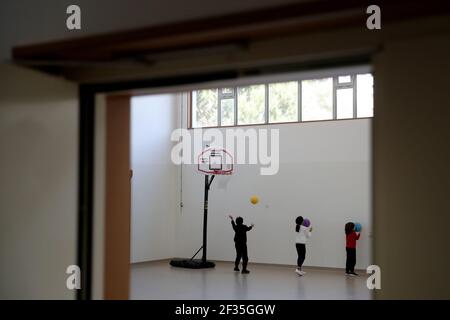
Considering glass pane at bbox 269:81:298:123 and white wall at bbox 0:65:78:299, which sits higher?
glass pane at bbox 269:81:298:123

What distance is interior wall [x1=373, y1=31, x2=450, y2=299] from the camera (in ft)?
7.30

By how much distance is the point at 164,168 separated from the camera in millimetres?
10141

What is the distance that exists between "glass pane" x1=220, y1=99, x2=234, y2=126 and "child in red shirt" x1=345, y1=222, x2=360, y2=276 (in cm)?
314

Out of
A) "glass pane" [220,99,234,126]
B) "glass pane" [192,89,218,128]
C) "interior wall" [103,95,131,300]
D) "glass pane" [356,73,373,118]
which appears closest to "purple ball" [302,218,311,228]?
"glass pane" [356,73,373,118]

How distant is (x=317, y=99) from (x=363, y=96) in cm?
83

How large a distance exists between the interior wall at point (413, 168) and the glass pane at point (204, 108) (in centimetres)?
757

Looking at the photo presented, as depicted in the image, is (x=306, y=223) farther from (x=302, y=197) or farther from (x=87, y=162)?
(x=87, y=162)

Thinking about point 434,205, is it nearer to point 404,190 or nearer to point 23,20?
point 404,190

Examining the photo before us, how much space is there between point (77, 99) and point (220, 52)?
99 centimetres

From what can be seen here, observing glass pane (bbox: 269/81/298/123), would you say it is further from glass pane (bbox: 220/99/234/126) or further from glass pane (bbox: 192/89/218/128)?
glass pane (bbox: 192/89/218/128)

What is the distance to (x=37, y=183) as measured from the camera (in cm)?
308

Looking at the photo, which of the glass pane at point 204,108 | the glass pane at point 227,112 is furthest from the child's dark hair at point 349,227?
the glass pane at point 204,108
